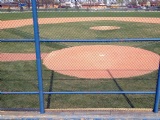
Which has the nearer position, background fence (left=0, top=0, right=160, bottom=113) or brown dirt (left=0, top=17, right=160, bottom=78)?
background fence (left=0, top=0, right=160, bottom=113)

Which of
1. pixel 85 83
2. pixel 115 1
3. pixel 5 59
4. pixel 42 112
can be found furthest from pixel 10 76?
pixel 115 1

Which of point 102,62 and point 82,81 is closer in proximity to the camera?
point 82,81

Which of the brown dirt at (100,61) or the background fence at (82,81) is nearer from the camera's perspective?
the background fence at (82,81)

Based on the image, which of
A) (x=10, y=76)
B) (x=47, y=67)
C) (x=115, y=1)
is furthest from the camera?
(x=47, y=67)

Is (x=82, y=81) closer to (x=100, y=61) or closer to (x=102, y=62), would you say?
(x=102, y=62)

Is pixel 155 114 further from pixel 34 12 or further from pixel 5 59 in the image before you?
pixel 5 59

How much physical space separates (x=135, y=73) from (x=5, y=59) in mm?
6686

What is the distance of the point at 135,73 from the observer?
7.18m

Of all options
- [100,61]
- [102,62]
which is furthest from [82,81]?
[100,61]

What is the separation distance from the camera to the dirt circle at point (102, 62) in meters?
7.27

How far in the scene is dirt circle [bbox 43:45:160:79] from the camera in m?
7.27

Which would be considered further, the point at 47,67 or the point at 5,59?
the point at 5,59

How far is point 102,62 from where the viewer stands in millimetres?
→ 8422

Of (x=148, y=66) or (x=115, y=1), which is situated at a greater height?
(x=115, y=1)
